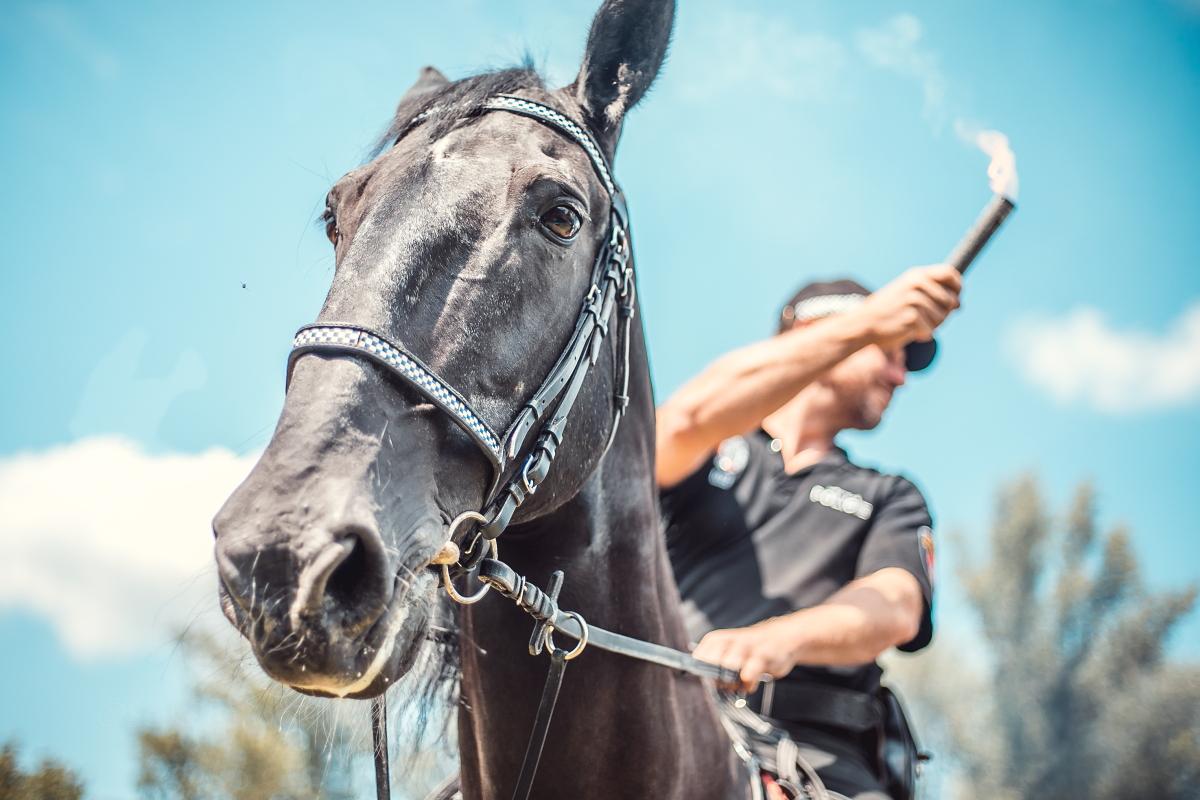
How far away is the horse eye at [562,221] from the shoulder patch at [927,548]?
7.83 ft

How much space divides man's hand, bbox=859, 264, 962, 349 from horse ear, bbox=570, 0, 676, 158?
1.12 m

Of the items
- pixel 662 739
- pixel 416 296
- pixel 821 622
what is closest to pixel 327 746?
pixel 662 739

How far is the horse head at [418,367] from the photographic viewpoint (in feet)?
5.22

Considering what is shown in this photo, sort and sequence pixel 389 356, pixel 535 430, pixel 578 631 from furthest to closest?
1. pixel 578 631
2. pixel 535 430
3. pixel 389 356

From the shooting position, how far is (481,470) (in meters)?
2.04

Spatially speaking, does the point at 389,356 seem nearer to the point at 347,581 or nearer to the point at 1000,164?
the point at 347,581

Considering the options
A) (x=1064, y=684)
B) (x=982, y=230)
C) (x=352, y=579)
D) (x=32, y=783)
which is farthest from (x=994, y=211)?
(x=1064, y=684)

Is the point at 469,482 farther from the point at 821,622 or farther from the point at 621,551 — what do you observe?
the point at 821,622

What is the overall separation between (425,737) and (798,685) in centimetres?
172

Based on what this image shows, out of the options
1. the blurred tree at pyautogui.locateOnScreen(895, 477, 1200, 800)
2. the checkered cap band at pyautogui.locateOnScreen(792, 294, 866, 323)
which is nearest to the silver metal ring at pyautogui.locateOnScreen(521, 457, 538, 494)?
the checkered cap band at pyautogui.locateOnScreen(792, 294, 866, 323)

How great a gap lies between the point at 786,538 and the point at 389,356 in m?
2.84

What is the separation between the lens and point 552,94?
9.34 feet

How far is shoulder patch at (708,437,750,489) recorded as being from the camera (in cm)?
437

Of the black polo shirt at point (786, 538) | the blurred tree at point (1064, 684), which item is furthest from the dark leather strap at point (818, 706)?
the blurred tree at point (1064, 684)
